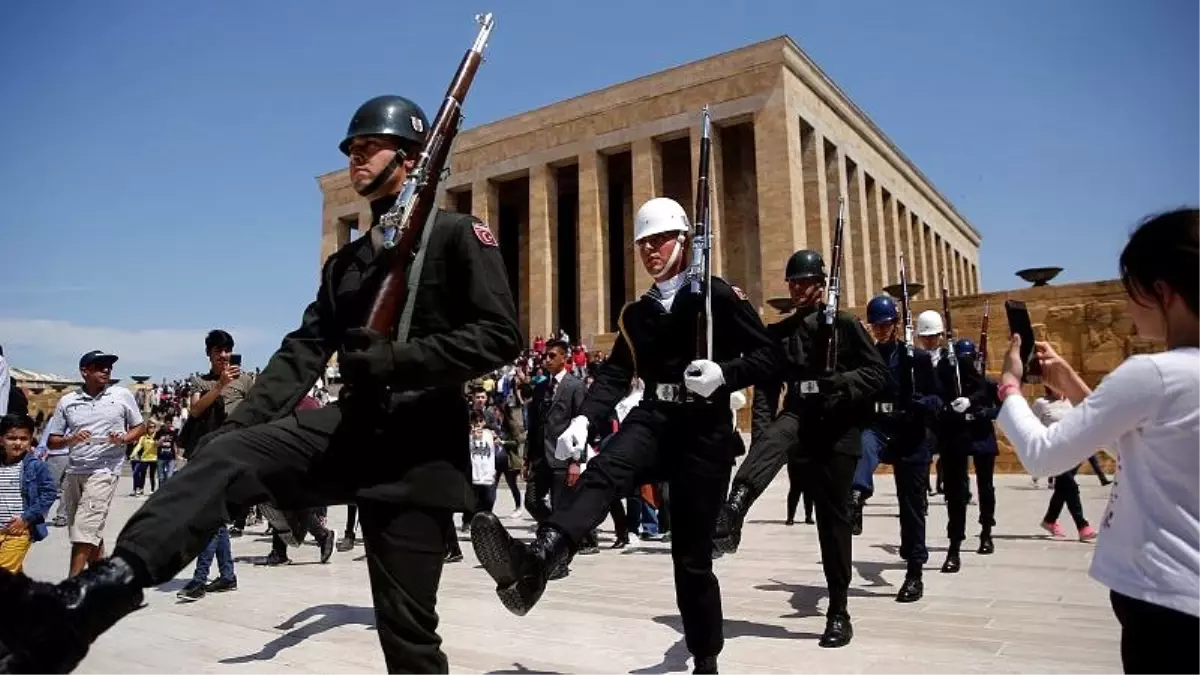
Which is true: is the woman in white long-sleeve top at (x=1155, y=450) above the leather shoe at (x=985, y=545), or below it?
above

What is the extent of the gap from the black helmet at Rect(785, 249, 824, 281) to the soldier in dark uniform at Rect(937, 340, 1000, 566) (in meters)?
2.80

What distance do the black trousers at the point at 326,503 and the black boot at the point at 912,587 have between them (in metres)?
4.62

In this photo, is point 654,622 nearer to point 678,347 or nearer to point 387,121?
point 678,347

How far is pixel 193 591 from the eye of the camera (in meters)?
6.92

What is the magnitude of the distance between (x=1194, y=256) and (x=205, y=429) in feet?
26.4

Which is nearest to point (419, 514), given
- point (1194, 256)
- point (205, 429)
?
point (1194, 256)

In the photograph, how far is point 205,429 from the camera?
7824 millimetres

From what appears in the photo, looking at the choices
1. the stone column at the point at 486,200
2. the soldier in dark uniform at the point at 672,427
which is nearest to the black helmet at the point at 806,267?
the soldier in dark uniform at the point at 672,427

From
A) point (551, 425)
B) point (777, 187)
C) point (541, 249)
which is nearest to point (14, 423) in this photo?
point (551, 425)

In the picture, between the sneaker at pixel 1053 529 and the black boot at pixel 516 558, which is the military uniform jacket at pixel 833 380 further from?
the sneaker at pixel 1053 529

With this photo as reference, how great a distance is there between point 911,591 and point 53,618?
5.76m

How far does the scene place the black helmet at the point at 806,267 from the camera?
5277 millimetres

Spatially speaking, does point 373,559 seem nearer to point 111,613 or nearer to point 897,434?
point 111,613

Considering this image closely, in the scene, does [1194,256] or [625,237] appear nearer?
[1194,256]
